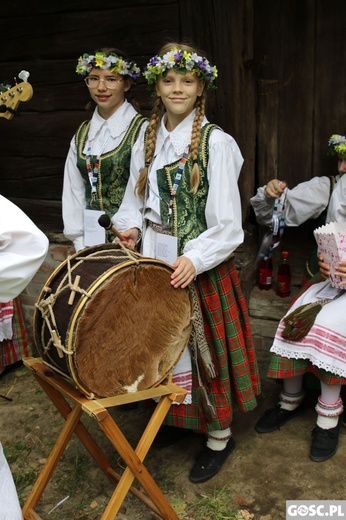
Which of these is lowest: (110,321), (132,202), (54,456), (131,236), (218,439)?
(218,439)

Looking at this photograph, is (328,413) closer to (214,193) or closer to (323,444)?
(323,444)

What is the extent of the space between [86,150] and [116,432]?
158 cm

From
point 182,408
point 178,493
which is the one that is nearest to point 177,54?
point 182,408

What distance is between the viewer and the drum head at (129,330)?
217cm

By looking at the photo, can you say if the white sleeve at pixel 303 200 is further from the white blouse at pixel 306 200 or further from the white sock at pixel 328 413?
the white sock at pixel 328 413

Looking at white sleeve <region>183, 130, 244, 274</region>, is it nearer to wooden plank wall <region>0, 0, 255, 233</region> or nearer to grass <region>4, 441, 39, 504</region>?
wooden plank wall <region>0, 0, 255, 233</region>

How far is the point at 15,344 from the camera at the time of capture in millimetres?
4172

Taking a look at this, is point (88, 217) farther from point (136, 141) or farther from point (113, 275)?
point (113, 275)

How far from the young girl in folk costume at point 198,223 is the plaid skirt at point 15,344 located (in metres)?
1.47

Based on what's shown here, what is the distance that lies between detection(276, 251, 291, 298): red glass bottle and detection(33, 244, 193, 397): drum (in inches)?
56.6

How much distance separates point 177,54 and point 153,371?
4.49ft

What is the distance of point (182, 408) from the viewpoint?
116 inches

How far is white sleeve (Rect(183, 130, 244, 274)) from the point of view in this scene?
262cm

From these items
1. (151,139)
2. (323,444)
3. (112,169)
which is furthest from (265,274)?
(151,139)
